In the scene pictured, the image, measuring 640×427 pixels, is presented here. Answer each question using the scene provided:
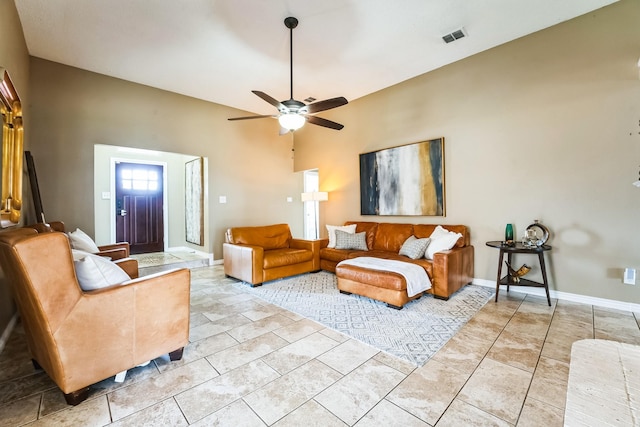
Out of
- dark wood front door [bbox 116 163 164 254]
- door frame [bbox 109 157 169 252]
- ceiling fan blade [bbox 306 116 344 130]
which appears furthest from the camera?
dark wood front door [bbox 116 163 164 254]

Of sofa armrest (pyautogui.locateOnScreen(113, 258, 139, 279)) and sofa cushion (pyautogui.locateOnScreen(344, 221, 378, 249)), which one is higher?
sofa cushion (pyautogui.locateOnScreen(344, 221, 378, 249))

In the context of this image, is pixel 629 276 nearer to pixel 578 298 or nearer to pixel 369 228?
pixel 578 298

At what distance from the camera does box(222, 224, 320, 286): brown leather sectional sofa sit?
12.4 ft

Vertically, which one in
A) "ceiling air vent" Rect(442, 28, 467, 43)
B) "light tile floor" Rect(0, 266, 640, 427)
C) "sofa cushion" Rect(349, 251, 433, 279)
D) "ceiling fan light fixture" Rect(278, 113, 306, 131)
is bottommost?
"light tile floor" Rect(0, 266, 640, 427)

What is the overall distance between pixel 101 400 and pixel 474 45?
4.89 m

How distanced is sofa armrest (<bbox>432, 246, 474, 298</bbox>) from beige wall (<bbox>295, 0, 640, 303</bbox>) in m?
0.53

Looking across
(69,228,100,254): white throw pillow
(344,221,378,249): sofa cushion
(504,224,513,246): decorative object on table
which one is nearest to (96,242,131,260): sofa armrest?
(69,228,100,254): white throw pillow

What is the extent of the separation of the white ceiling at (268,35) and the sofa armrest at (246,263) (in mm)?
2602

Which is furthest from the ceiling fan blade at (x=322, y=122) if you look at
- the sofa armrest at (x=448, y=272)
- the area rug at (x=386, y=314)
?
the area rug at (x=386, y=314)

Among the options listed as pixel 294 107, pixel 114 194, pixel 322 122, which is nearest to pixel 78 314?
pixel 294 107

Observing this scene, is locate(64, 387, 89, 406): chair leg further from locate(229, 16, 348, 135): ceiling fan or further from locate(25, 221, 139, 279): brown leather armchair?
locate(229, 16, 348, 135): ceiling fan

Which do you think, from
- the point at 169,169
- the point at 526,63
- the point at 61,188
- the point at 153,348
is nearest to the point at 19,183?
the point at 61,188

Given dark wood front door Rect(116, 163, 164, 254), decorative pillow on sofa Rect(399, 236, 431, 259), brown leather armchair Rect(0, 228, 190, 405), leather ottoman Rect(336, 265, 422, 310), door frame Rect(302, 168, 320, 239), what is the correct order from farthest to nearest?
door frame Rect(302, 168, 320, 239) → dark wood front door Rect(116, 163, 164, 254) → decorative pillow on sofa Rect(399, 236, 431, 259) → leather ottoman Rect(336, 265, 422, 310) → brown leather armchair Rect(0, 228, 190, 405)

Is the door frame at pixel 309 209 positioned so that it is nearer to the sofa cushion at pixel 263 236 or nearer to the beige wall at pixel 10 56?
the sofa cushion at pixel 263 236
